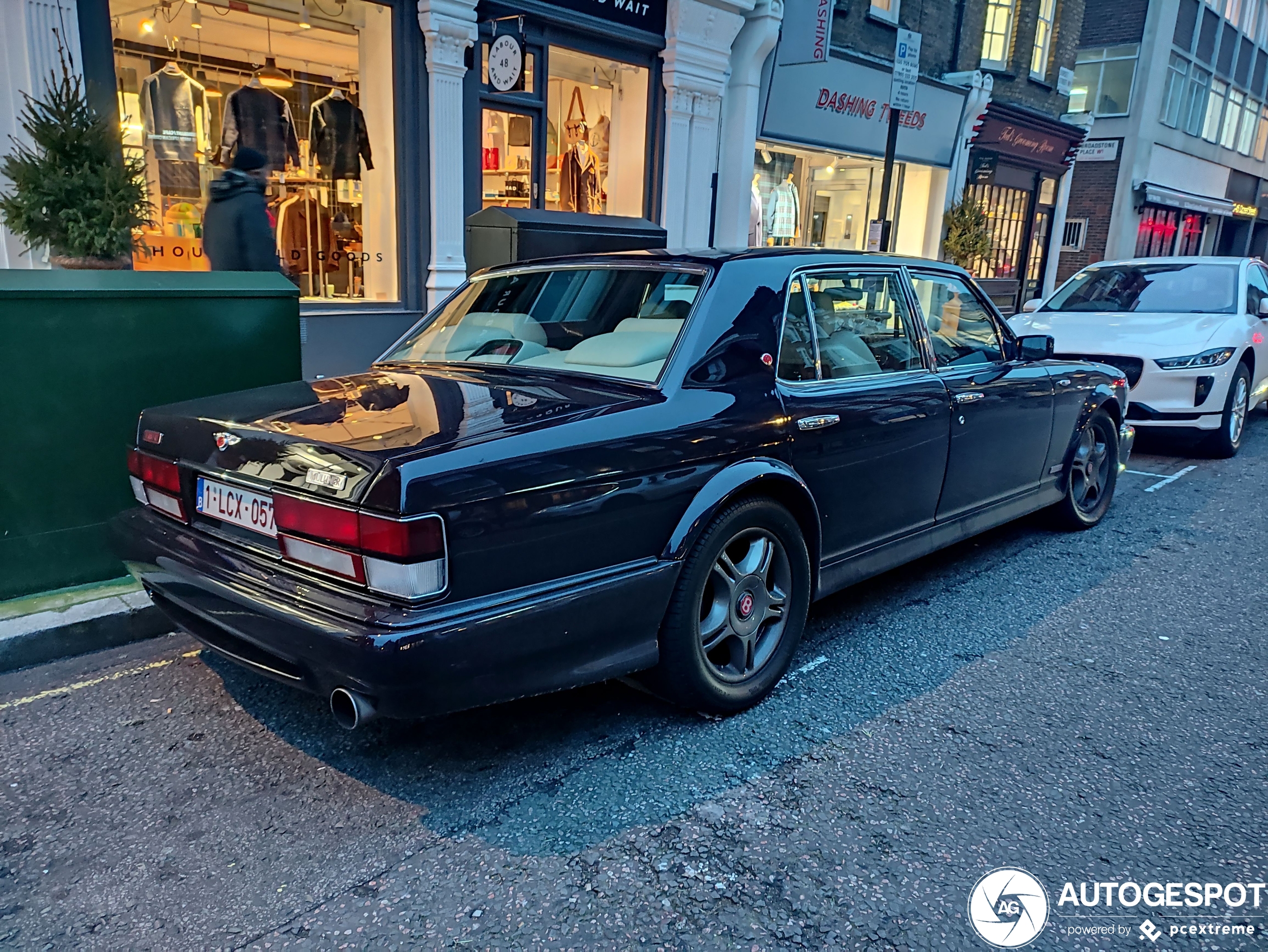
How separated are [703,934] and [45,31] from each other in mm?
7402

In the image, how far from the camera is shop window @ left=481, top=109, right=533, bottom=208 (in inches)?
381

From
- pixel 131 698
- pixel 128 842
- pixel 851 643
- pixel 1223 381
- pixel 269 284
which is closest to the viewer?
pixel 128 842

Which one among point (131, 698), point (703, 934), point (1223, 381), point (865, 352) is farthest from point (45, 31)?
point (1223, 381)

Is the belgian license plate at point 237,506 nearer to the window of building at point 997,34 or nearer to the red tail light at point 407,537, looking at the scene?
the red tail light at point 407,537

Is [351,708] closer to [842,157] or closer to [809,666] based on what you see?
[809,666]

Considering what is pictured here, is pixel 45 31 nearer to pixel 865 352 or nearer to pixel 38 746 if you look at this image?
pixel 38 746

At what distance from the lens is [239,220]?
20.7ft

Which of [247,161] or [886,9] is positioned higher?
[886,9]

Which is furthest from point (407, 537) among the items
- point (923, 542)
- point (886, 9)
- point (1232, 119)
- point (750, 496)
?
point (1232, 119)

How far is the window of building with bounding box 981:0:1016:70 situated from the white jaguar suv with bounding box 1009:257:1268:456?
393 inches

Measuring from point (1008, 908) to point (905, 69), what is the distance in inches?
324

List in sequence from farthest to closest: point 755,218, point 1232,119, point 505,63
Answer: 1. point 1232,119
2. point 755,218
3. point 505,63

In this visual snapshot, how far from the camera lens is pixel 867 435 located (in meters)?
3.73

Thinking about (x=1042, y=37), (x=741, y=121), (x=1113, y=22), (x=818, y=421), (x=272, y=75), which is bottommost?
(x=818, y=421)
